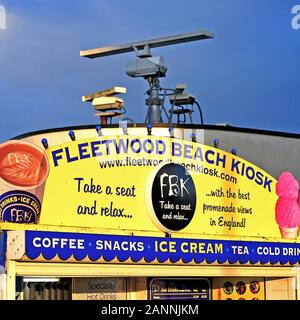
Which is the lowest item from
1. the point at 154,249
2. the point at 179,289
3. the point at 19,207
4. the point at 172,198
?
the point at 179,289

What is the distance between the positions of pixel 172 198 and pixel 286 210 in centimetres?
313

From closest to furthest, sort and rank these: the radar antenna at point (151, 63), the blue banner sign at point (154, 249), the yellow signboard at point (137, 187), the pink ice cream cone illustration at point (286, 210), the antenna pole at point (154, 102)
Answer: the blue banner sign at point (154, 249), the yellow signboard at point (137, 187), the pink ice cream cone illustration at point (286, 210), the radar antenna at point (151, 63), the antenna pole at point (154, 102)

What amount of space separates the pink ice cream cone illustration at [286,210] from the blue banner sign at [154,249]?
1.31 ft

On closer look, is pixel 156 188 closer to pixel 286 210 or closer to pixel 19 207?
pixel 19 207

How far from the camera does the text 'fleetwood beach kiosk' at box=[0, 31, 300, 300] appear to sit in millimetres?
14266

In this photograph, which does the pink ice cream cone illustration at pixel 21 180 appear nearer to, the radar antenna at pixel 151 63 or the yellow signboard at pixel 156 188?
the yellow signboard at pixel 156 188

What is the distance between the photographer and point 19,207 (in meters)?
14.3

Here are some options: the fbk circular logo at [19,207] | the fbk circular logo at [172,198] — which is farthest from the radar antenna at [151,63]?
the fbk circular logo at [19,207]

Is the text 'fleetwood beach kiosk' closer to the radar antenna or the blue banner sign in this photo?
the blue banner sign

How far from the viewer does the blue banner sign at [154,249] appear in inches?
546

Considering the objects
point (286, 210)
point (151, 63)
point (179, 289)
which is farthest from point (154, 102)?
point (179, 289)

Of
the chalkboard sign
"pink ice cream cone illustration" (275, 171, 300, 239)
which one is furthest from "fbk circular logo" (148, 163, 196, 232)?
"pink ice cream cone illustration" (275, 171, 300, 239)

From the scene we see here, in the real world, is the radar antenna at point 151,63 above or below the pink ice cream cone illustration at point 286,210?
above

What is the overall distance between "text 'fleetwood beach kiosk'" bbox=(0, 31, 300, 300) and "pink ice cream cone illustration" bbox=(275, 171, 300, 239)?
0.02 meters
